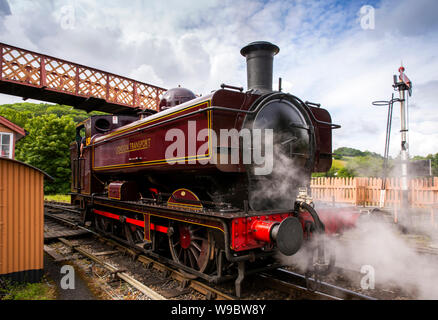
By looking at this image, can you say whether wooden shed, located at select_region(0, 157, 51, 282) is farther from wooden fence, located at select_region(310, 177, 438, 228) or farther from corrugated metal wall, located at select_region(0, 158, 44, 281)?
wooden fence, located at select_region(310, 177, 438, 228)

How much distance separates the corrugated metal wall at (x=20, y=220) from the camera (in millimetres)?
4660

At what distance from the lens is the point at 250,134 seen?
4.38 metres

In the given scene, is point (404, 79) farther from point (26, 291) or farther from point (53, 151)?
point (53, 151)

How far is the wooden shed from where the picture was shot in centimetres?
466

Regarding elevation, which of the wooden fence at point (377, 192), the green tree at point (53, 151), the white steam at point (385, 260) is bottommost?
the white steam at point (385, 260)

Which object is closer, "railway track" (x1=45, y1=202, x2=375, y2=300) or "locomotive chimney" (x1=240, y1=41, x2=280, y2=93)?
"railway track" (x1=45, y1=202, x2=375, y2=300)

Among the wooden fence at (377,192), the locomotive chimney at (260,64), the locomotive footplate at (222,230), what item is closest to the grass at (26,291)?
the locomotive footplate at (222,230)

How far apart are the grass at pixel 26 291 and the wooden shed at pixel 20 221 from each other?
14 cm

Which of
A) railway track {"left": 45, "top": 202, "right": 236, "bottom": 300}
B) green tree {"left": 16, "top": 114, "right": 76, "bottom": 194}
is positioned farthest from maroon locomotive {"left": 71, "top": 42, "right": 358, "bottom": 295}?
green tree {"left": 16, "top": 114, "right": 76, "bottom": 194}

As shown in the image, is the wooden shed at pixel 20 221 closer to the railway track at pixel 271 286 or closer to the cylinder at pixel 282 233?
the railway track at pixel 271 286

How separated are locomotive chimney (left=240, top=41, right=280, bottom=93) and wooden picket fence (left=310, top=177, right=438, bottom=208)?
4655 mm

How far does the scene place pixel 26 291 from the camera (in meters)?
4.42

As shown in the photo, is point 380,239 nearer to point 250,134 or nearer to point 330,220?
point 330,220
